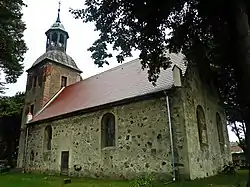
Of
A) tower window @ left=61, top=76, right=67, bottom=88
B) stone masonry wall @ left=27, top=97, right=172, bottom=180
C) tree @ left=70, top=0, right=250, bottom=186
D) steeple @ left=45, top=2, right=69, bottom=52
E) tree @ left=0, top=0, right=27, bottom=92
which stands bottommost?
stone masonry wall @ left=27, top=97, right=172, bottom=180

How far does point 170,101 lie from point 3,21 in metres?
8.66

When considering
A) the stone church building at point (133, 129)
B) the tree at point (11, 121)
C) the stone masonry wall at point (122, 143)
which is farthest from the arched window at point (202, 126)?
the tree at point (11, 121)

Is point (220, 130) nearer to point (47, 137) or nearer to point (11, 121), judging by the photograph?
point (47, 137)

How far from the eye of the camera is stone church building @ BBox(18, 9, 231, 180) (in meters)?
12.2

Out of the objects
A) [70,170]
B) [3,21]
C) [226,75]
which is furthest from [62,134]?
[226,75]

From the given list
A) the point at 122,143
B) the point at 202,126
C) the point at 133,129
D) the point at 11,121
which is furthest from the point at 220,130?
the point at 11,121

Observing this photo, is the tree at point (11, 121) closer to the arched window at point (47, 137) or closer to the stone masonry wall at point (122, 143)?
the arched window at point (47, 137)

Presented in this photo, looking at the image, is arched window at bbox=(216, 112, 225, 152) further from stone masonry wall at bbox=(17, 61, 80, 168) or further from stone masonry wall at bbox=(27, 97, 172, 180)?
stone masonry wall at bbox=(17, 61, 80, 168)

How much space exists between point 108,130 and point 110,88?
10.7ft

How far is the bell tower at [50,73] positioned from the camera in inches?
918

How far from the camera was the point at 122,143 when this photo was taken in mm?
13688

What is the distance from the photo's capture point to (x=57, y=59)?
82.5ft

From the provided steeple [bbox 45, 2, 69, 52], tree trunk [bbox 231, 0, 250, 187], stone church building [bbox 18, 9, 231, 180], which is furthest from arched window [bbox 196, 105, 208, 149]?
steeple [bbox 45, 2, 69, 52]

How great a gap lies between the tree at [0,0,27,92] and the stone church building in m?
4.37
